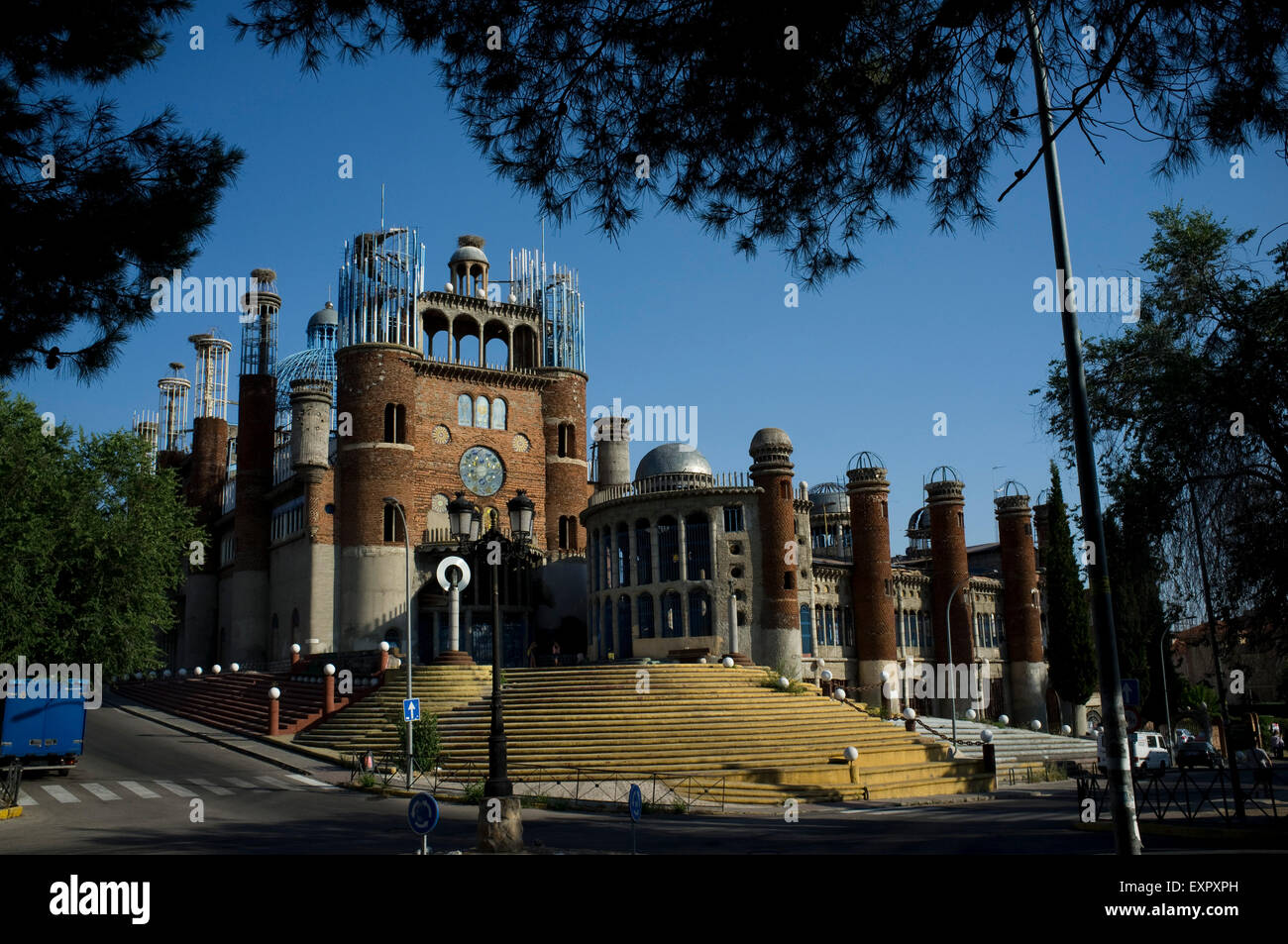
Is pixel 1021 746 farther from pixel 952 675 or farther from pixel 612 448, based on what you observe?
pixel 612 448

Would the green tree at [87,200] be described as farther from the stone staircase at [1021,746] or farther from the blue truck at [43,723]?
the stone staircase at [1021,746]

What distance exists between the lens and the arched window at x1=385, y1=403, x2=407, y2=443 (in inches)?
1921

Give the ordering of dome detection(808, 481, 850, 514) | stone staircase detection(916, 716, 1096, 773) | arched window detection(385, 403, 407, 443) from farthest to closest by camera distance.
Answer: dome detection(808, 481, 850, 514), arched window detection(385, 403, 407, 443), stone staircase detection(916, 716, 1096, 773)

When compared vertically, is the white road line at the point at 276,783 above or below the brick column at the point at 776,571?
below

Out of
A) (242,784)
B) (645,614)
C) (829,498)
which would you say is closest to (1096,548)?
(242,784)

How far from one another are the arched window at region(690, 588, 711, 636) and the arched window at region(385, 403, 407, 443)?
1652cm

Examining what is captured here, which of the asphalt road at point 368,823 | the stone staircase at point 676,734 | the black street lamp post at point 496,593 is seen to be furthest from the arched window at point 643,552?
the black street lamp post at point 496,593

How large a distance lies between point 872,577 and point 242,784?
33.4m

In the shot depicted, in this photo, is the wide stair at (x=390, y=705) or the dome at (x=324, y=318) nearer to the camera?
the wide stair at (x=390, y=705)

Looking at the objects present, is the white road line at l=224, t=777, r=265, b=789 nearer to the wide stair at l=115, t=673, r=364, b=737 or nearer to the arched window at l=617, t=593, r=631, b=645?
the wide stair at l=115, t=673, r=364, b=737

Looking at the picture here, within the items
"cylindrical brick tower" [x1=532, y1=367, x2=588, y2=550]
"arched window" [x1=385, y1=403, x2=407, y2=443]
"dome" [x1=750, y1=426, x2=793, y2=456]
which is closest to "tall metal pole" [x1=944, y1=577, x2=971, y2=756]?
"dome" [x1=750, y1=426, x2=793, y2=456]

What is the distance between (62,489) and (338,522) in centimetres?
1992

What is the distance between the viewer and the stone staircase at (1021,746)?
37562 millimetres

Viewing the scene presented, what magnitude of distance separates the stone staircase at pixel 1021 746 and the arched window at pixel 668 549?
12.4 metres
